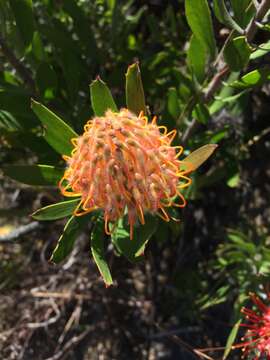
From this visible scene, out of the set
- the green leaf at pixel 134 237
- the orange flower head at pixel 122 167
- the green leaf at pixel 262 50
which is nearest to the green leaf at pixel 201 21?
the green leaf at pixel 262 50

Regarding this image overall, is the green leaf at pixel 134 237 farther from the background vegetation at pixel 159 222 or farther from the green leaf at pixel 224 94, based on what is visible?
the green leaf at pixel 224 94

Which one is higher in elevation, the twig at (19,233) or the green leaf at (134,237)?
the green leaf at (134,237)

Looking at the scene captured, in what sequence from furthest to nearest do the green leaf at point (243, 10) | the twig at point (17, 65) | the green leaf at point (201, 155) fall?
the twig at point (17, 65)
the green leaf at point (243, 10)
the green leaf at point (201, 155)

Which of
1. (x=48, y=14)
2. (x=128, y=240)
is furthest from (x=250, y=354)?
(x=48, y=14)

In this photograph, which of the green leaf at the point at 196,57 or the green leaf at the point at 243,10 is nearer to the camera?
the green leaf at the point at 243,10

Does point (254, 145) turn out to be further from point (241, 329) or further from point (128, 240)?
point (128, 240)

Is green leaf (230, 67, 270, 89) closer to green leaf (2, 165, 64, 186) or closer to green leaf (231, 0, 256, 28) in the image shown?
green leaf (231, 0, 256, 28)

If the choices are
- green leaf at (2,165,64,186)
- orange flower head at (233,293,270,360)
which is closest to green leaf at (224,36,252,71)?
green leaf at (2,165,64,186)
